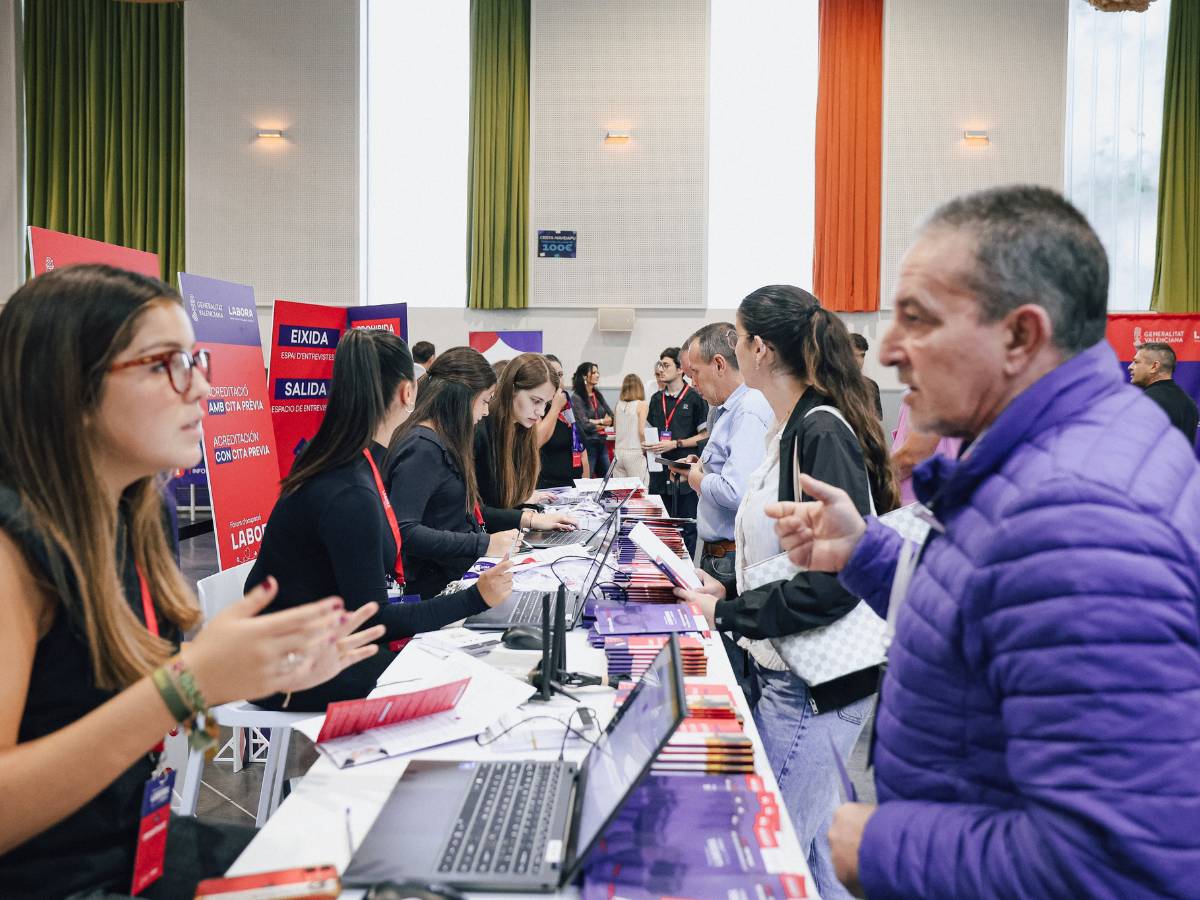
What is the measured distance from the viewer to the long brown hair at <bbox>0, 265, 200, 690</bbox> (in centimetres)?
110

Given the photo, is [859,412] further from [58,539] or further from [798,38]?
[798,38]

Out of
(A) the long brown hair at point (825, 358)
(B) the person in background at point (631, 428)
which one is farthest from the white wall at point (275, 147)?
(A) the long brown hair at point (825, 358)

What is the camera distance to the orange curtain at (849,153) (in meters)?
8.89

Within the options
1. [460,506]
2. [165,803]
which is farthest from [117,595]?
[460,506]

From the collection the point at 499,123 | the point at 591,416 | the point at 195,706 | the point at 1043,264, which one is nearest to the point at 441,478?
the point at 195,706

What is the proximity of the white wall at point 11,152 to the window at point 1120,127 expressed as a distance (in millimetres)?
10902

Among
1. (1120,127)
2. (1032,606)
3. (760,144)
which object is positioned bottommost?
(1032,606)

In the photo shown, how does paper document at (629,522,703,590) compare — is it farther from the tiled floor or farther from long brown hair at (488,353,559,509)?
long brown hair at (488,353,559,509)

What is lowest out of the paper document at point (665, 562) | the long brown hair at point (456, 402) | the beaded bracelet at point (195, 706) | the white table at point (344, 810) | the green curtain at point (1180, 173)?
the white table at point (344, 810)

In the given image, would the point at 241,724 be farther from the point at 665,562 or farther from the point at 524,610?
the point at 665,562

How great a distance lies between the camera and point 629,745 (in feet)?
3.97

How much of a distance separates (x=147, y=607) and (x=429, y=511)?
192 centimetres

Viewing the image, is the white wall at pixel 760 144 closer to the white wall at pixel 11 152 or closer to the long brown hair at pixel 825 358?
the long brown hair at pixel 825 358

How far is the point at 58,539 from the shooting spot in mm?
1086
